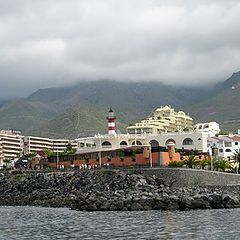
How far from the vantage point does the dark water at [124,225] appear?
51.1 metres

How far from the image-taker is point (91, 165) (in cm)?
11938

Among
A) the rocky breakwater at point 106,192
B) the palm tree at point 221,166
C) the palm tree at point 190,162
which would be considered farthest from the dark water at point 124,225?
the palm tree at point 221,166

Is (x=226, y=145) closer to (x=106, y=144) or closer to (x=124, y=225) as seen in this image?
(x=106, y=144)

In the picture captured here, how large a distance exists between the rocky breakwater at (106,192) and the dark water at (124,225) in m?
3.99

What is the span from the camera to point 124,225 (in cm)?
5853

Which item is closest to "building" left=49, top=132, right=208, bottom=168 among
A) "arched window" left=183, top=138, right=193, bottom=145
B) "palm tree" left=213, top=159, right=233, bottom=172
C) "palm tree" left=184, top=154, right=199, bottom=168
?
"arched window" left=183, top=138, right=193, bottom=145

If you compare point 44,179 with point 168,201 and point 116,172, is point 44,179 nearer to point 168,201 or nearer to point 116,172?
point 116,172

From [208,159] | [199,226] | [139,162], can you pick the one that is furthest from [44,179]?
[199,226]

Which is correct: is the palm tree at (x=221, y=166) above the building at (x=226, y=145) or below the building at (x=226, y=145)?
below

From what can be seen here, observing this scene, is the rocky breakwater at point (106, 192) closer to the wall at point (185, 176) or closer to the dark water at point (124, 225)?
the wall at point (185, 176)

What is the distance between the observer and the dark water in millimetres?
51062

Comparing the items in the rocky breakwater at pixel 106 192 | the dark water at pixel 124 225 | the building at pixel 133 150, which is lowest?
the dark water at pixel 124 225

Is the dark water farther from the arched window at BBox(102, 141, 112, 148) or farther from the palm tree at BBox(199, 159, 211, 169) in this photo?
the arched window at BBox(102, 141, 112, 148)

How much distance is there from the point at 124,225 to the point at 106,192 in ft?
108
